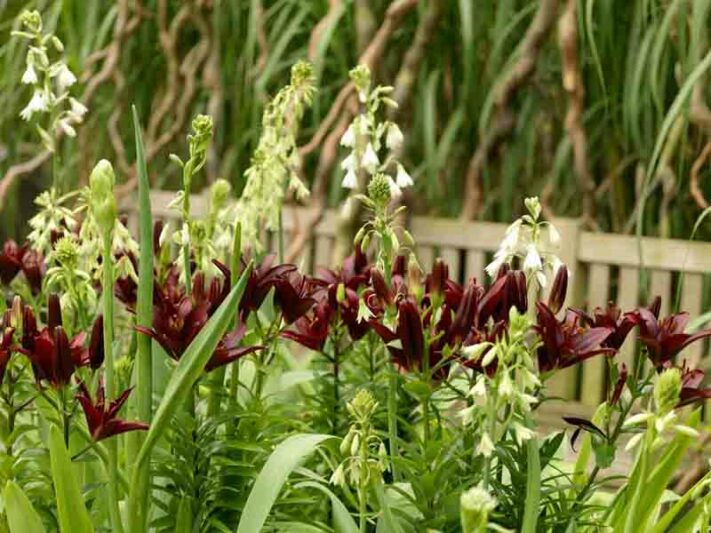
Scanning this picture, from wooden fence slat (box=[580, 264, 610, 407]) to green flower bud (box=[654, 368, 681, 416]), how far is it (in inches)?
60.4

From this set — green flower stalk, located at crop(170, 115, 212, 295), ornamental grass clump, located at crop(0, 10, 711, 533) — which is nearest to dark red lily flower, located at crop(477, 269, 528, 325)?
ornamental grass clump, located at crop(0, 10, 711, 533)

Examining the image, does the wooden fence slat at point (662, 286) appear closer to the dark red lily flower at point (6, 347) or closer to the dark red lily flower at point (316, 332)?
the dark red lily flower at point (316, 332)

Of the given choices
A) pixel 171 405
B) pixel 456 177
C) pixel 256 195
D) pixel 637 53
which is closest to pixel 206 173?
pixel 456 177

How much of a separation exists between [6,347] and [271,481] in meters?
0.24

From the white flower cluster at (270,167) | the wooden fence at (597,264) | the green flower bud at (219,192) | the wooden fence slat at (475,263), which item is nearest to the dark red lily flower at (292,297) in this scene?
the green flower bud at (219,192)

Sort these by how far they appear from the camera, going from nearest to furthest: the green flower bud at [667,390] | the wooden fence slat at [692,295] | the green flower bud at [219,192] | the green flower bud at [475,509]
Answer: the green flower bud at [475,509] < the green flower bud at [667,390] < the green flower bud at [219,192] < the wooden fence slat at [692,295]

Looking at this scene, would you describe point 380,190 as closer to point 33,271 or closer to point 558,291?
point 558,291

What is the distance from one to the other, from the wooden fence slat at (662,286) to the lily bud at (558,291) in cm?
132

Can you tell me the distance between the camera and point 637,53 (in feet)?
Answer: 8.99

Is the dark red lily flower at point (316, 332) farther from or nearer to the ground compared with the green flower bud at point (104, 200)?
nearer to the ground

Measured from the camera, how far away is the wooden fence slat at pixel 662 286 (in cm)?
245

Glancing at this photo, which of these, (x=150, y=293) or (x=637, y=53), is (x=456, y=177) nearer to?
(x=637, y=53)

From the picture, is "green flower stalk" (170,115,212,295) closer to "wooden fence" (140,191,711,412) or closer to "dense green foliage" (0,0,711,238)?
"wooden fence" (140,191,711,412)

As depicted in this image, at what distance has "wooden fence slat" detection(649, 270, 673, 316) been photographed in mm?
2449
